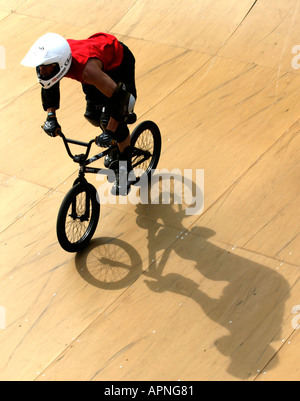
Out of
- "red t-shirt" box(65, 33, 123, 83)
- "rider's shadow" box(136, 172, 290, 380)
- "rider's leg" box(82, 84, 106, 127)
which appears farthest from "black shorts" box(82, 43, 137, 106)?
"rider's shadow" box(136, 172, 290, 380)

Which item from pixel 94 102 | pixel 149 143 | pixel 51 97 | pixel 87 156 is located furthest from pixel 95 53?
pixel 149 143

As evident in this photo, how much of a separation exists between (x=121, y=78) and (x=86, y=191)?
3.91ft

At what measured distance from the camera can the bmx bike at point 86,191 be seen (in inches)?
227

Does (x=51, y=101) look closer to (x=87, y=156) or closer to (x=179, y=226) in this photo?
(x=87, y=156)

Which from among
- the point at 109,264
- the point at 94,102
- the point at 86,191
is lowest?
the point at 109,264

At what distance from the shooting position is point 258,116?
24.7 feet

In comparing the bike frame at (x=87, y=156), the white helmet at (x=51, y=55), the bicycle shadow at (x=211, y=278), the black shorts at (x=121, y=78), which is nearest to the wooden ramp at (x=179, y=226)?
the bicycle shadow at (x=211, y=278)

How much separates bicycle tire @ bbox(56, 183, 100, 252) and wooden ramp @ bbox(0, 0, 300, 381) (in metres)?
0.15

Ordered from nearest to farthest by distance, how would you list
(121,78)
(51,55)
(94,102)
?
(51,55) < (121,78) < (94,102)

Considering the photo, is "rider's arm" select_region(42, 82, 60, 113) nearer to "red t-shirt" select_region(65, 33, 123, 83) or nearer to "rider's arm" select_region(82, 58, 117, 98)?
"red t-shirt" select_region(65, 33, 123, 83)

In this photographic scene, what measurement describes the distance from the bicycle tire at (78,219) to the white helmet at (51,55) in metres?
1.06

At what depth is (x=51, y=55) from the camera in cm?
535

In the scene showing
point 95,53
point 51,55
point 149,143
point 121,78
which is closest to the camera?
point 51,55

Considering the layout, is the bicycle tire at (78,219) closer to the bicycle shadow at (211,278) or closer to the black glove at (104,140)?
the bicycle shadow at (211,278)
